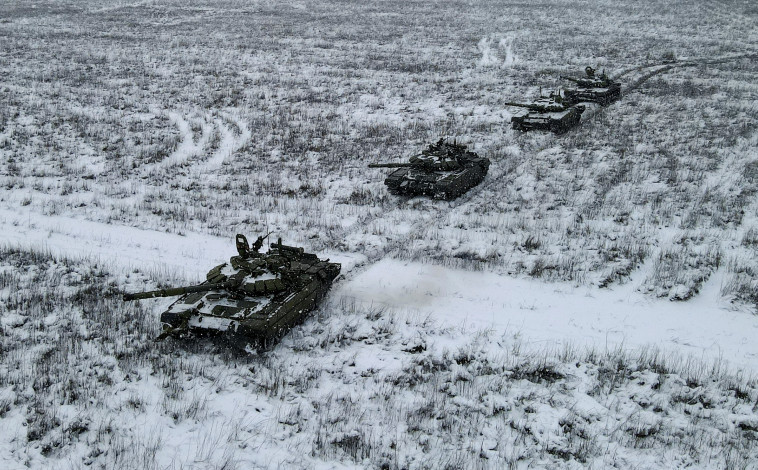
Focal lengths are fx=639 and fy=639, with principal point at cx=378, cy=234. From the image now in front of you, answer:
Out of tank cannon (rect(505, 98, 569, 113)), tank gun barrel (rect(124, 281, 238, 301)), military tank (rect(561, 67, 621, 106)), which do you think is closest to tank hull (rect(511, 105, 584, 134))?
tank cannon (rect(505, 98, 569, 113))

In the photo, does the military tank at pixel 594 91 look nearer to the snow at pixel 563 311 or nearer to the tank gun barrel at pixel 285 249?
the snow at pixel 563 311

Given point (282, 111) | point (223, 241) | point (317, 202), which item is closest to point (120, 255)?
point (223, 241)

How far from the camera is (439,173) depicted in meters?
17.0

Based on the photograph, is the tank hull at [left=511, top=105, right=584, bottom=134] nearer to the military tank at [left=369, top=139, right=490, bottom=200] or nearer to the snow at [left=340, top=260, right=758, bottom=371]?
the military tank at [left=369, top=139, right=490, bottom=200]

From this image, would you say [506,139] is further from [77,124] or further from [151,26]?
[151,26]

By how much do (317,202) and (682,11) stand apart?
4939 cm

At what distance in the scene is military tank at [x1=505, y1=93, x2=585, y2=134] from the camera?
74.3 ft

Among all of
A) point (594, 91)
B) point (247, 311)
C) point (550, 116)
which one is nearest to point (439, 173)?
point (550, 116)

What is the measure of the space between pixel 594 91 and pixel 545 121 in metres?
5.26

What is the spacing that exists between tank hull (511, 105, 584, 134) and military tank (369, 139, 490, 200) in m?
5.37

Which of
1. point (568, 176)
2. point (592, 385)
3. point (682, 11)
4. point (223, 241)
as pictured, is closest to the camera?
point (592, 385)

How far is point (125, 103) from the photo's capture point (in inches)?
1027

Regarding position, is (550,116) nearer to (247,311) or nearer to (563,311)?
(563,311)

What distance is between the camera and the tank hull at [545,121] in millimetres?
22625
